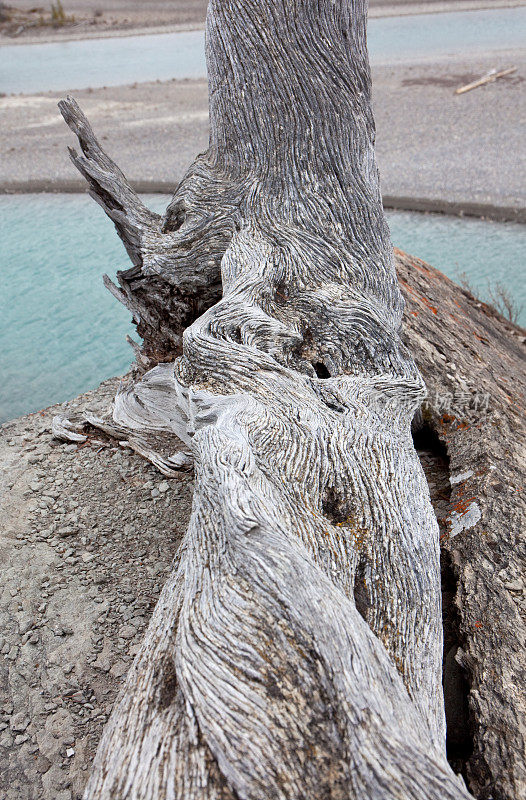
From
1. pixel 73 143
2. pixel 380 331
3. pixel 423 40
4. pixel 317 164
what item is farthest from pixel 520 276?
pixel 423 40

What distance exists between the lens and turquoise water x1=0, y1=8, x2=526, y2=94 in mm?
15461

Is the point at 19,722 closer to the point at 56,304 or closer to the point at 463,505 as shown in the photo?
the point at 463,505

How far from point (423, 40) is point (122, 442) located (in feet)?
55.8

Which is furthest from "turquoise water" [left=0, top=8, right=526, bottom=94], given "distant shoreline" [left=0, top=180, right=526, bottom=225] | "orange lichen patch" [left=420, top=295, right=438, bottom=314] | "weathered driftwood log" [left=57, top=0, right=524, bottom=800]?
"weathered driftwood log" [left=57, top=0, right=524, bottom=800]

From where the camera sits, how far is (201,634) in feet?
4.98

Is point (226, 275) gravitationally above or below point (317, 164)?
below

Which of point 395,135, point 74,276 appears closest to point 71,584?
point 74,276

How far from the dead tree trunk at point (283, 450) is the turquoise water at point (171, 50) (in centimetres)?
1315

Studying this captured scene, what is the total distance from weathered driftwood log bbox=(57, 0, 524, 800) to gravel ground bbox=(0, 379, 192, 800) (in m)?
0.42

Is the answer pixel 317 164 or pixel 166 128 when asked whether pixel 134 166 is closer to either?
pixel 166 128

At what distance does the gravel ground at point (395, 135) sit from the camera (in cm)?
832

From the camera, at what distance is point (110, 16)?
24141mm

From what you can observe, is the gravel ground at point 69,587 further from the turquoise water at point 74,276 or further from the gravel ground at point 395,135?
the gravel ground at point 395,135

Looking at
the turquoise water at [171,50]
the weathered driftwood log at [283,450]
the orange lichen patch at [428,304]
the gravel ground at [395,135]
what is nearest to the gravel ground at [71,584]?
the weathered driftwood log at [283,450]
